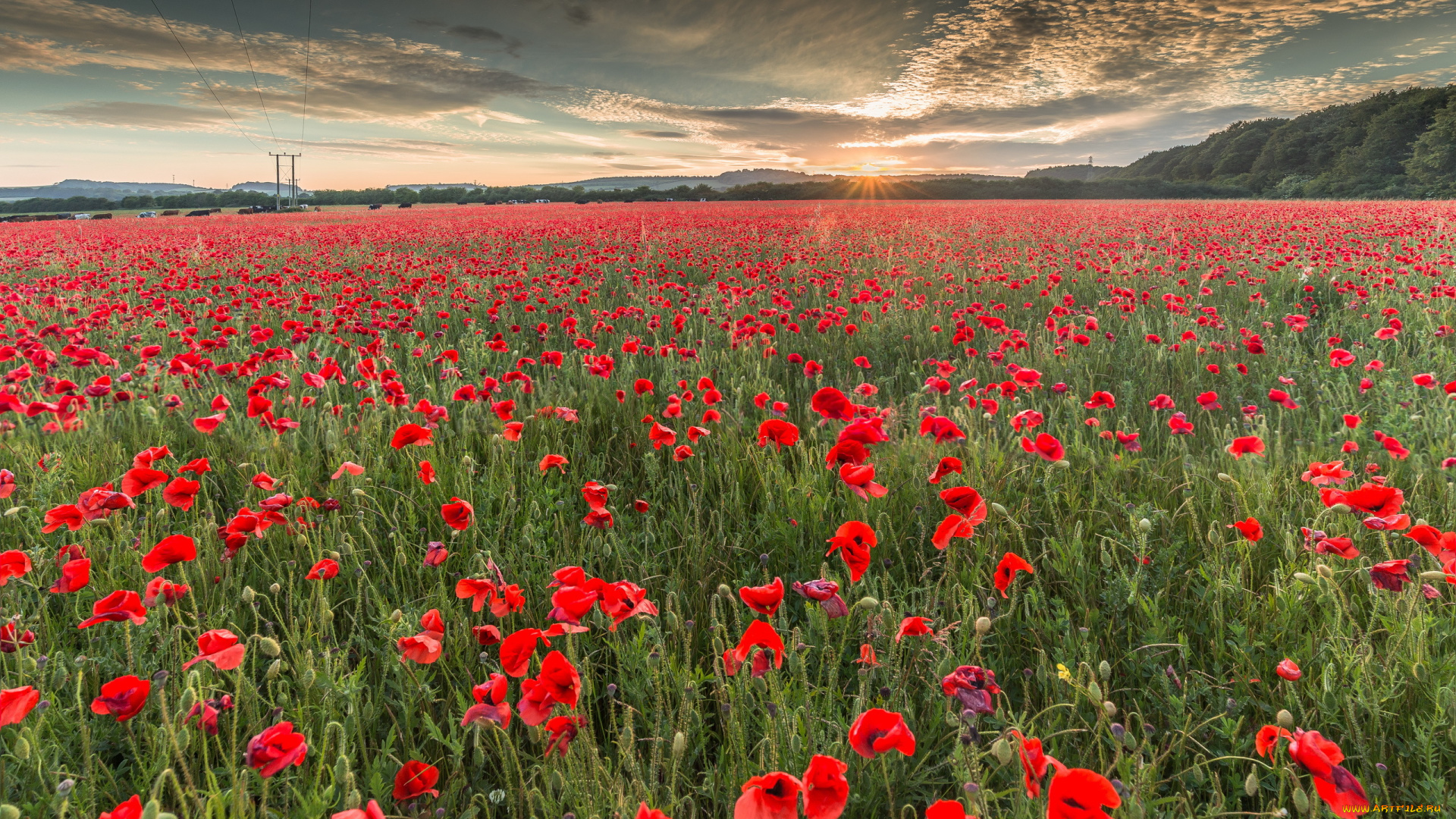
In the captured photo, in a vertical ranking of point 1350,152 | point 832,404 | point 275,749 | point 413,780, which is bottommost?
point 413,780

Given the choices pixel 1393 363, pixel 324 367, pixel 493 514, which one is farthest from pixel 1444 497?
pixel 324 367

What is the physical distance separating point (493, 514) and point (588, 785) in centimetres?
141

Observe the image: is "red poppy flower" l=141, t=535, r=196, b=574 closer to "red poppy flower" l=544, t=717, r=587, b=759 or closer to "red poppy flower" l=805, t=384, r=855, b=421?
"red poppy flower" l=544, t=717, r=587, b=759

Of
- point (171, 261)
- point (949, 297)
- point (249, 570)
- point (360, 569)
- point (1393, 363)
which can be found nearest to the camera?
point (360, 569)

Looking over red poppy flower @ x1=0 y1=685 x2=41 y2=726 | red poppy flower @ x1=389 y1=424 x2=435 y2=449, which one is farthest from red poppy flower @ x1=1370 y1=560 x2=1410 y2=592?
red poppy flower @ x1=0 y1=685 x2=41 y2=726

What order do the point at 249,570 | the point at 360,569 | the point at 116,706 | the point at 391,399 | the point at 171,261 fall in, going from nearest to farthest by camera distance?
the point at 116,706 < the point at 360,569 < the point at 249,570 < the point at 391,399 < the point at 171,261

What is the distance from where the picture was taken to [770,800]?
3.08 ft

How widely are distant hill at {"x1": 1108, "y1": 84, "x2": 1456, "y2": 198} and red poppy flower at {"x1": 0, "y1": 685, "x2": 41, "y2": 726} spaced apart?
5417 cm

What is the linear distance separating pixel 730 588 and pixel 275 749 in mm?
1127

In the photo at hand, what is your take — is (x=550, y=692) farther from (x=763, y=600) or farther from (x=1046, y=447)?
(x=1046, y=447)

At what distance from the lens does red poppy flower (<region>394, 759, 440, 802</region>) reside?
1.24 meters

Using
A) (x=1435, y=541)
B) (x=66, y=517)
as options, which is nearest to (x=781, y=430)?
(x=1435, y=541)

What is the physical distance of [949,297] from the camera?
6.45 m

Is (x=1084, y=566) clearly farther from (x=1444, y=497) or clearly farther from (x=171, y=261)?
(x=171, y=261)
